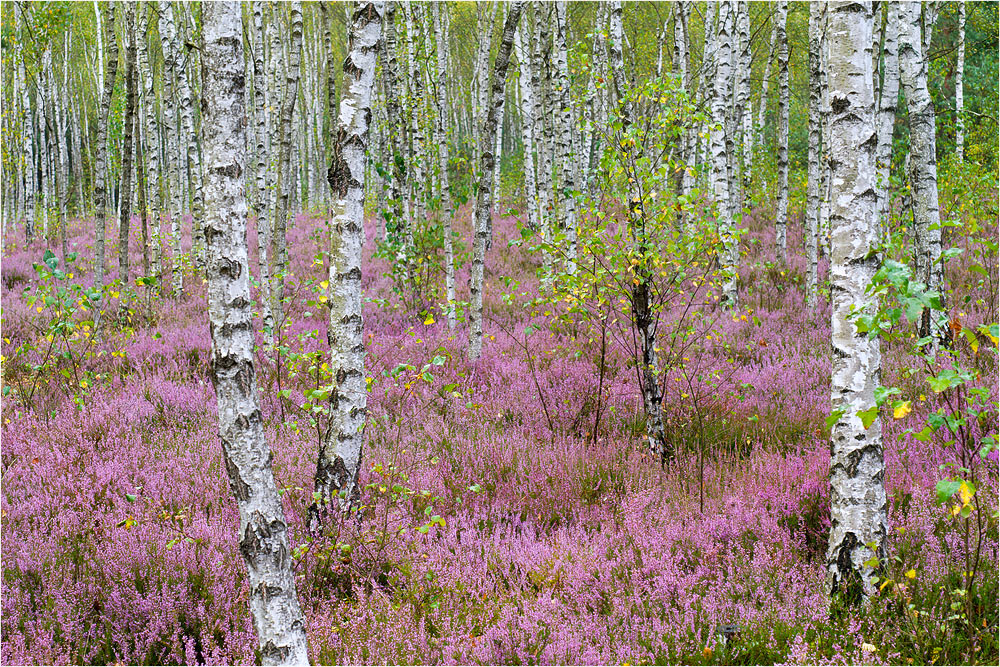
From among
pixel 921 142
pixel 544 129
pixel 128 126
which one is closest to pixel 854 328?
pixel 921 142

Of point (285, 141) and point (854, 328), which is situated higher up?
point (285, 141)

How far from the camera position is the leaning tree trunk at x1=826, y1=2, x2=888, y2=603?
3113 millimetres

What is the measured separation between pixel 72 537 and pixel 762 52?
26.3m

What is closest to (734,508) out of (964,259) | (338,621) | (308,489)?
(338,621)

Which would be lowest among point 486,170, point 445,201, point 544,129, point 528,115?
point 445,201

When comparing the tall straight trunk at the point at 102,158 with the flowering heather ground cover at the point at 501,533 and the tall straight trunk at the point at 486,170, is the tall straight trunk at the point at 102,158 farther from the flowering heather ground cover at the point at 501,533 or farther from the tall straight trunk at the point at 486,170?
the tall straight trunk at the point at 486,170

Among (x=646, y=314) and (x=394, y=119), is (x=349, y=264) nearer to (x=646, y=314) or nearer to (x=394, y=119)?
(x=646, y=314)

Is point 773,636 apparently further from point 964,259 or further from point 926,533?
point 964,259

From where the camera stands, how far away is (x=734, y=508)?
415 centimetres

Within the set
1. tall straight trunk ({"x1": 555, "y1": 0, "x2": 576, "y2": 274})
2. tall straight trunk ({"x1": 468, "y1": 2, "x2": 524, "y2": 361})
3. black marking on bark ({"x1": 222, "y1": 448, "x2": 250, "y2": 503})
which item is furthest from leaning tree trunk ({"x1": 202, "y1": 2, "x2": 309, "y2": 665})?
tall straight trunk ({"x1": 555, "y1": 0, "x2": 576, "y2": 274})

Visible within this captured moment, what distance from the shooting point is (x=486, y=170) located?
7.13 meters

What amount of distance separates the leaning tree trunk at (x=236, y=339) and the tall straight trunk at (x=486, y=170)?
3.95 m

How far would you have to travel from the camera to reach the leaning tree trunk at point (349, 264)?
12.3 feet

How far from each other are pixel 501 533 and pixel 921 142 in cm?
625
